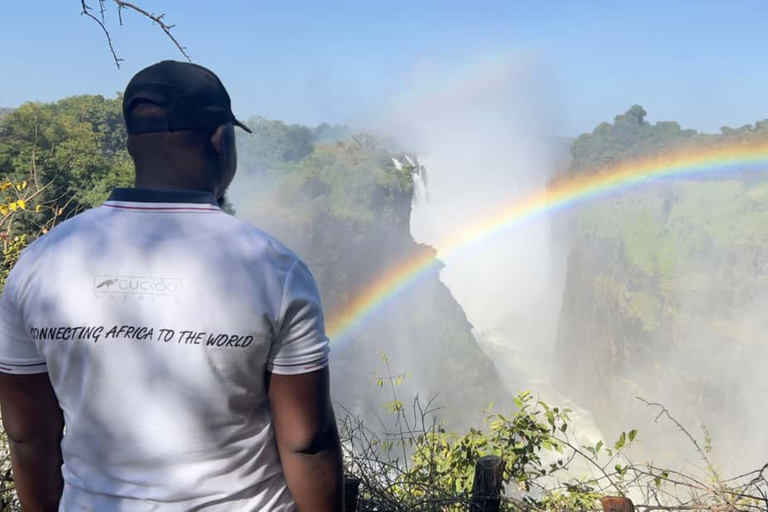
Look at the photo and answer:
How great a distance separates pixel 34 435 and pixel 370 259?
31.1 meters

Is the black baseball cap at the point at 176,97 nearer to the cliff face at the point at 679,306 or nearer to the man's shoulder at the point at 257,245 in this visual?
the man's shoulder at the point at 257,245

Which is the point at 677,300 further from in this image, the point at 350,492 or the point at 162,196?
the point at 162,196

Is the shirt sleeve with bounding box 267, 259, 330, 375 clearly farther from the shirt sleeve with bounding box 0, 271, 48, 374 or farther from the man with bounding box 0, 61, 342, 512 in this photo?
the shirt sleeve with bounding box 0, 271, 48, 374

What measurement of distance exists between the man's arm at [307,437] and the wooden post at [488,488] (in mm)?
1318

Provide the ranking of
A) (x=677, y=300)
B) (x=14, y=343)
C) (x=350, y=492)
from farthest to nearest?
(x=677, y=300) → (x=350, y=492) → (x=14, y=343)

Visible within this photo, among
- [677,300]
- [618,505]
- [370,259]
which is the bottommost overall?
[677,300]

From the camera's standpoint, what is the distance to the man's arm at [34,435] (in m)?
1.28

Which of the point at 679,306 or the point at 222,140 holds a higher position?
the point at 222,140

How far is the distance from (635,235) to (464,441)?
37.7 m

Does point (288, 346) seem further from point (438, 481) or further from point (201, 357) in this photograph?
point (438, 481)

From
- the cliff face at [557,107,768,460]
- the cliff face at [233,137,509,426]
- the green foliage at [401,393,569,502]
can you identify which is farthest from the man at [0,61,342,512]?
the cliff face at [557,107,768,460]

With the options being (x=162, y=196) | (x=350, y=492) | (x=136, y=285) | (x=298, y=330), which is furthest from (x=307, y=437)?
(x=350, y=492)

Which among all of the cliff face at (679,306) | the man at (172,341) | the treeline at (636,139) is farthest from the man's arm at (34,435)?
the treeline at (636,139)

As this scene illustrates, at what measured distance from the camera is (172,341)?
1115 millimetres
